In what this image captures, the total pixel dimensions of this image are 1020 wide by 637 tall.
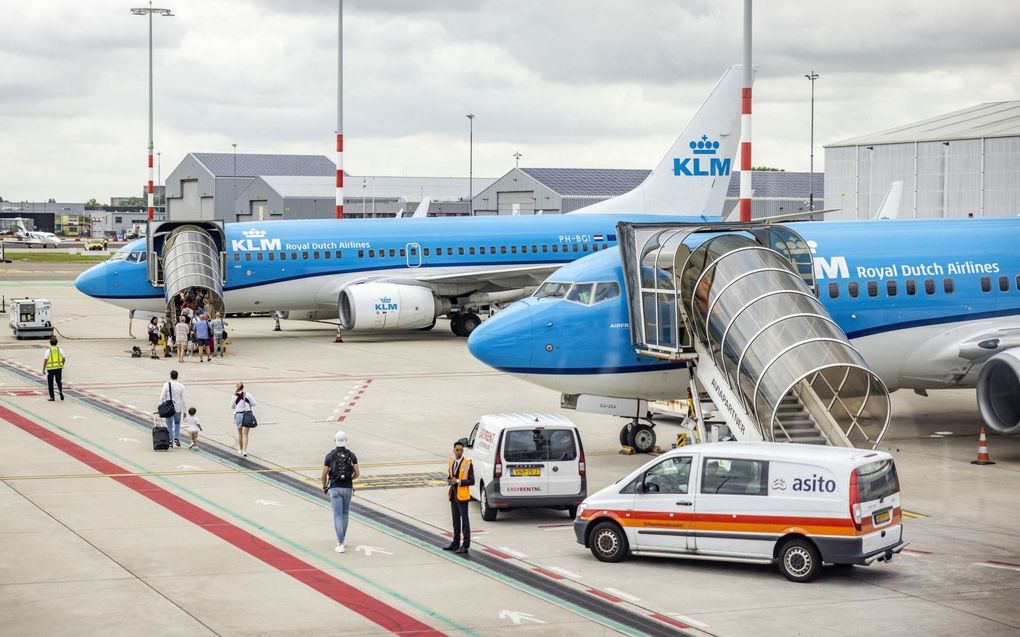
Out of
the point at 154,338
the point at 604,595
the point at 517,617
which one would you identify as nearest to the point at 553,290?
the point at 604,595

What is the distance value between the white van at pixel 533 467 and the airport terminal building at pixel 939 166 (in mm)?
55453

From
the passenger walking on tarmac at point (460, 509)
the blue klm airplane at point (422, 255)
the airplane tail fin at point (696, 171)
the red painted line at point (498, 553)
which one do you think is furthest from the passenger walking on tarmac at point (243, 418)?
the airplane tail fin at point (696, 171)

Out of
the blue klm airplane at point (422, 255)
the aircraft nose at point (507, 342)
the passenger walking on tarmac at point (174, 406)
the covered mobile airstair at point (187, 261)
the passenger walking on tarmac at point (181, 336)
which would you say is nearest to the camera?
the aircraft nose at point (507, 342)

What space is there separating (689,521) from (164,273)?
1356 inches

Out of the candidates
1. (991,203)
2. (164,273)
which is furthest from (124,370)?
(991,203)

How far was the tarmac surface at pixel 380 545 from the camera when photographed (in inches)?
655

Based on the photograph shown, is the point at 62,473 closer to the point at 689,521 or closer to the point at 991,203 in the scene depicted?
the point at 689,521

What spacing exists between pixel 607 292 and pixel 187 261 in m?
25.2

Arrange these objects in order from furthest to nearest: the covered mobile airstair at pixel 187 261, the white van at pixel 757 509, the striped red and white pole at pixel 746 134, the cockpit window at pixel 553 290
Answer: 1. the covered mobile airstair at pixel 187 261
2. the striped red and white pole at pixel 746 134
3. the cockpit window at pixel 553 290
4. the white van at pixel 757 509

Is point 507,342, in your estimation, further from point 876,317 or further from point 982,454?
point 982,454

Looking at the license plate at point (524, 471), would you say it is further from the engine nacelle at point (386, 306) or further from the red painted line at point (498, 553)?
the engine nacelle at point (386, 306)

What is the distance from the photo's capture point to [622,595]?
17.8 metres

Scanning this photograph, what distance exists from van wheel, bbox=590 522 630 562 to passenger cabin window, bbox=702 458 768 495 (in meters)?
1.51

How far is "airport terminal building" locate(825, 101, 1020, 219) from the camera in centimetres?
7194
